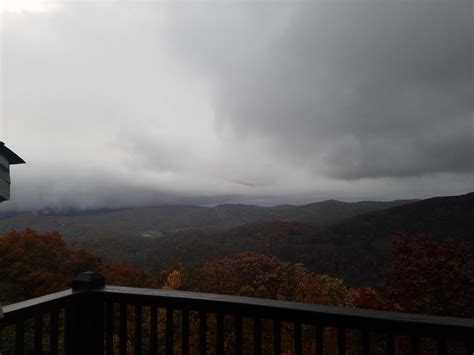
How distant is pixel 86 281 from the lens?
196 cm

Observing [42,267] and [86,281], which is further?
[42,267]

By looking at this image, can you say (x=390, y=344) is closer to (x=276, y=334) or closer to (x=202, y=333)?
(x=276, y=334)

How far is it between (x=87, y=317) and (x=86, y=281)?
0.73 feet

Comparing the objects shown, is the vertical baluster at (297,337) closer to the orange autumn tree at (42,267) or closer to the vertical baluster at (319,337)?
the vertical baluster at (319,337)

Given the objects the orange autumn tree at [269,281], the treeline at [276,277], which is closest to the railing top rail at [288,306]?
the treeline at [276,277]

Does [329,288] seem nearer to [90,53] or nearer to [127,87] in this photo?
[127,87]

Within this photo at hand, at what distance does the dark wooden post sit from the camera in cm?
189

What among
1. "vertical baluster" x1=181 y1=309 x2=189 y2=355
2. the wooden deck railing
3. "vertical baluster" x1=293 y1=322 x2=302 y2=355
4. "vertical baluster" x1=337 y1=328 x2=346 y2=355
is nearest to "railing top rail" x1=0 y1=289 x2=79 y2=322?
the wooden deck railing

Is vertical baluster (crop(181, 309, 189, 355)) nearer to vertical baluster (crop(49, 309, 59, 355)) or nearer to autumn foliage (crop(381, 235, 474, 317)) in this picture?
vertical baluster (crop(49, 309, 59, 355))

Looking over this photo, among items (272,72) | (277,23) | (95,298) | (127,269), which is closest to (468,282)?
(272,72)

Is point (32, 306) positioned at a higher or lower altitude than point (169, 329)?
higher

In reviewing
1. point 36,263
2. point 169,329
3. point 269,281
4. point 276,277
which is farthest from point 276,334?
point 36,263

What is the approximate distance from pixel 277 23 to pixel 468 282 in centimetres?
931

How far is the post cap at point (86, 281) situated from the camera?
195 cm
